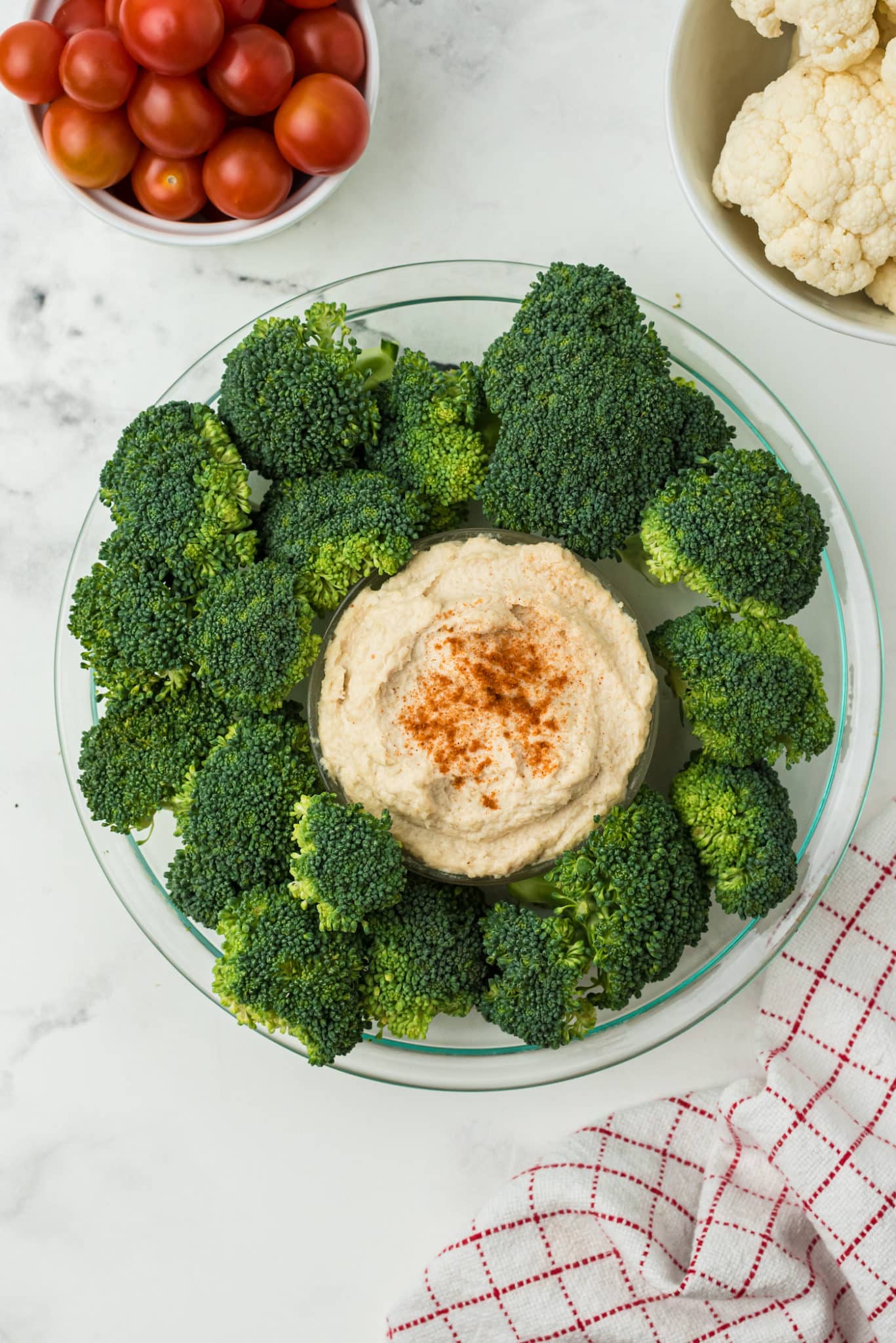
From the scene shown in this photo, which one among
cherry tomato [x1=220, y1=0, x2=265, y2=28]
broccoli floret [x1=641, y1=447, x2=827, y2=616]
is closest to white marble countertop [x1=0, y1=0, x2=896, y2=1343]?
cherry tomato [x1=220, y1=0, x2=265, y2=28]

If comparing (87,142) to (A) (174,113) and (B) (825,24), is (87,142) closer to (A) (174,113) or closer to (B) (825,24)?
(A) (174,113)

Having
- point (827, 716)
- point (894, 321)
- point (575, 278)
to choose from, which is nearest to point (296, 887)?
point (827, 716)

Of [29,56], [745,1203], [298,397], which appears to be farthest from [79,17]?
[745,1203]

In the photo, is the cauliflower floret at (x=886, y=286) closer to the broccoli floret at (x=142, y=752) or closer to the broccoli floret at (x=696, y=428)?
the broccoli floret at (x=696, y=428)

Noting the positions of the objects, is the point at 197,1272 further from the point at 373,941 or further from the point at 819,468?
the point at 819,468

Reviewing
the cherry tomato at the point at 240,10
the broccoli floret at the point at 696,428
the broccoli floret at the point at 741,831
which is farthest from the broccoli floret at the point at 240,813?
the cherry tomato at the point at 240,10

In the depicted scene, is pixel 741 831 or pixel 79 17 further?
pixel 79 17
